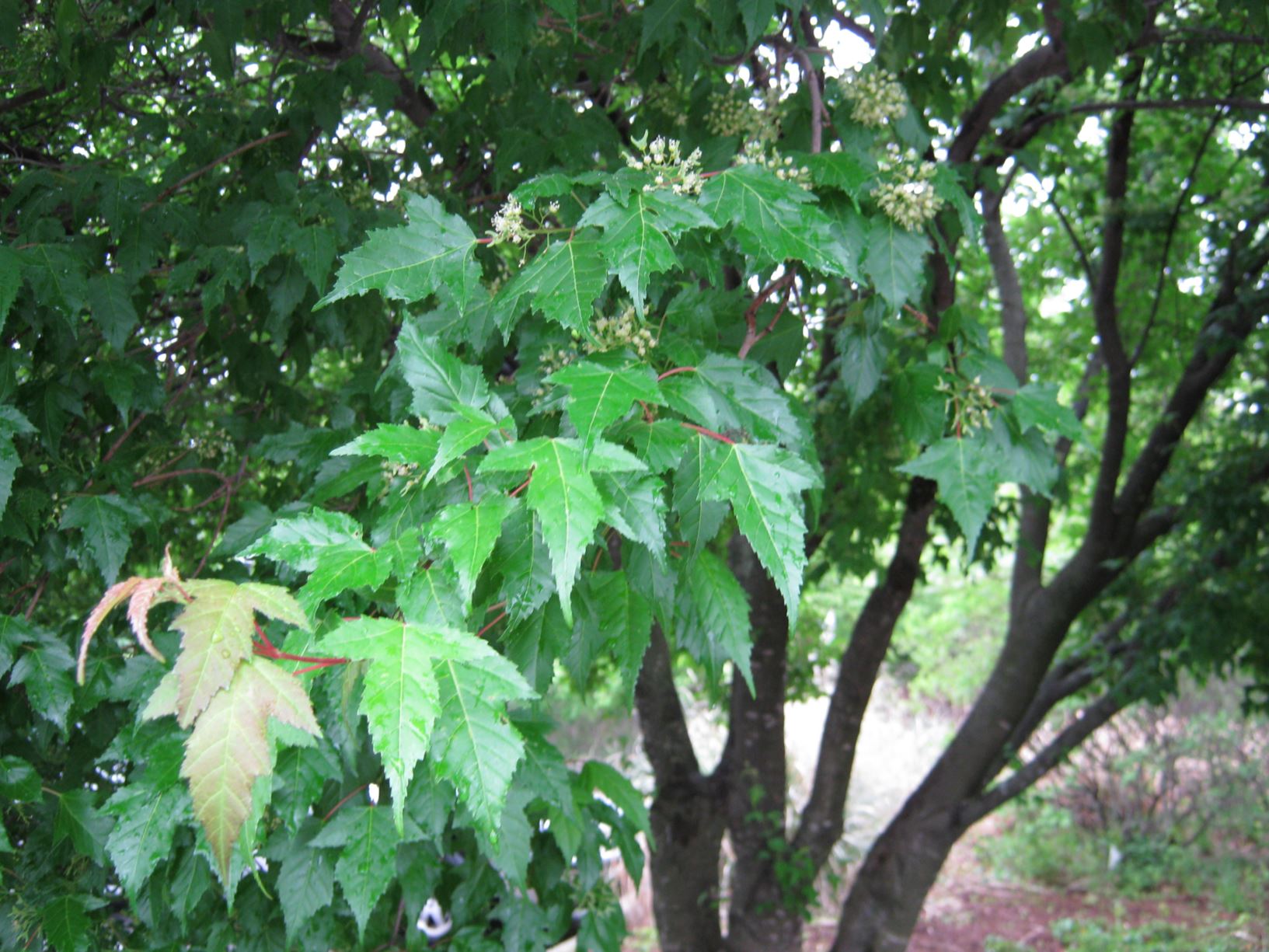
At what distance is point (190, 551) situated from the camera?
11.1 feet

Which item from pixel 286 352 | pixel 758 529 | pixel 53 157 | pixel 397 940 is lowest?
pixel 397 940

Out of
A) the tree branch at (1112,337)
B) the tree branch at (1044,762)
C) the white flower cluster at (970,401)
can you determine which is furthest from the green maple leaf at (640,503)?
the tree branch at (1112,337)

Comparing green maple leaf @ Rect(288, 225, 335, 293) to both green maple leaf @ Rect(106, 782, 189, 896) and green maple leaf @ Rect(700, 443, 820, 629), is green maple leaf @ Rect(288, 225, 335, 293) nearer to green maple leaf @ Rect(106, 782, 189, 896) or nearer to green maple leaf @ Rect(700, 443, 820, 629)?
green maple leaf @ Rect(106, 782, 189, 896)

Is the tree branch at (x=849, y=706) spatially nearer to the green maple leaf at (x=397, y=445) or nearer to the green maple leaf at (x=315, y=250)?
the green maple leaf at (x=315, y=250)

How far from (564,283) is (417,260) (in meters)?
0.25

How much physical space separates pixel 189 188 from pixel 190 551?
3.85ft

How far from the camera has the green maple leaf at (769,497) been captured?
3.94 ft

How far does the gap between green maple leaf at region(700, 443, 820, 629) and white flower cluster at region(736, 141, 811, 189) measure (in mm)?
504

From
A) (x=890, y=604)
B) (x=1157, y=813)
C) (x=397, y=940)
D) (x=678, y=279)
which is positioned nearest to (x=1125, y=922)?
(x=1157, y=813)

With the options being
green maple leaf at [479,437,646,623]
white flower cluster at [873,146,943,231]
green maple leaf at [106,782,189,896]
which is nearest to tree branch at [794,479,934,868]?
white flower cluster at [873,146,943,231]

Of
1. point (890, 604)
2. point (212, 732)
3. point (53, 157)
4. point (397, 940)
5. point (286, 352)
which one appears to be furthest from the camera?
point (890, 604)

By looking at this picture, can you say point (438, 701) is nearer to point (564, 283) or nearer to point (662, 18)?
point (564, 283)

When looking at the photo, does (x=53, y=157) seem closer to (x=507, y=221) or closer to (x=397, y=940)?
(x=507, y=221)

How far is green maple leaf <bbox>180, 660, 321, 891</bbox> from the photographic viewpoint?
1004 mm
